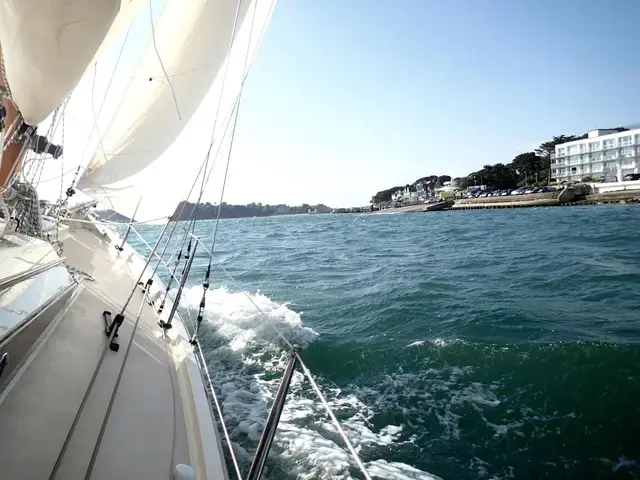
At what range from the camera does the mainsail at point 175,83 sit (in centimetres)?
333

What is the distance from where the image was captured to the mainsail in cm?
333

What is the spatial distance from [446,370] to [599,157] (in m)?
71.3

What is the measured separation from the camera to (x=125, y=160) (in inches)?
151

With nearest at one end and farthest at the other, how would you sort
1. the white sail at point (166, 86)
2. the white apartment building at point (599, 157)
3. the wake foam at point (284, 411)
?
the wake foam at point (284, 411)
the white sail at point (166, 86)
the white apartment building at point (599, 157)

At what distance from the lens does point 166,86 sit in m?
3.58

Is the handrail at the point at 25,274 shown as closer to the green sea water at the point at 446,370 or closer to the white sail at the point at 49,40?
the white sail at the point at 49,40

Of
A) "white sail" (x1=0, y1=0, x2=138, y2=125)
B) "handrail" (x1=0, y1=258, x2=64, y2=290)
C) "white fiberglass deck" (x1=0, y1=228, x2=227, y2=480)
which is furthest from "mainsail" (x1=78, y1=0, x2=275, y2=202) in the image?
"white fiberglass deck" (x1=0, y1=228, x2=227, y2=480)

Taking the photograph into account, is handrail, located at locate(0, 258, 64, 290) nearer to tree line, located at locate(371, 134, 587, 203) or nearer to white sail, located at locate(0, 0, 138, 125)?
white sail, located at locate(0, 0, 138, 125)

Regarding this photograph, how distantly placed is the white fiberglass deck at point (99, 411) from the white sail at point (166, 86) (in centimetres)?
171

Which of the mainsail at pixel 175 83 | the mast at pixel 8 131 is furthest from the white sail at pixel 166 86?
the mast at pixel 8 131

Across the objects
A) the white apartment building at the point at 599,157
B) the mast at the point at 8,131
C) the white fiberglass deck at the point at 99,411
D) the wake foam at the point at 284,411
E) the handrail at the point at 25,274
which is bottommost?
the wake foam at the point at 284,411

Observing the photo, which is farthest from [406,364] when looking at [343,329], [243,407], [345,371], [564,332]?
[564,332]

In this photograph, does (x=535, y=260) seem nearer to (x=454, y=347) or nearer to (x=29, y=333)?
(x=454, y=347)

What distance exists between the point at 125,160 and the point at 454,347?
15.5 feet
